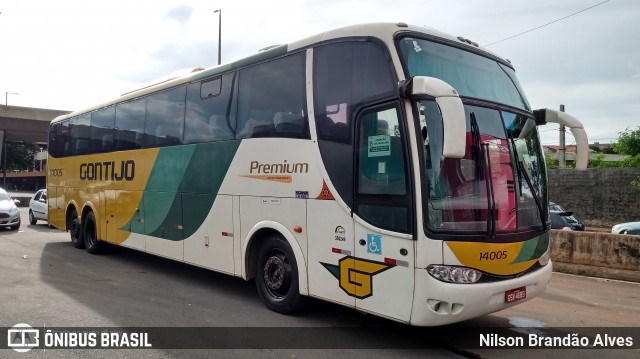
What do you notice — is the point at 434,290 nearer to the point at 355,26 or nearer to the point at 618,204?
the point at 355,26

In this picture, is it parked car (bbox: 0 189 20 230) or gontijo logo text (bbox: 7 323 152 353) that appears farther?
parked car (bbox: 0 189 20 230)

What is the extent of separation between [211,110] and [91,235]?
6.12 m

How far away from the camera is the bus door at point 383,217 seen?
4.74 meters

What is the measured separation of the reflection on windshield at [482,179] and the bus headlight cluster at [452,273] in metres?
0.36

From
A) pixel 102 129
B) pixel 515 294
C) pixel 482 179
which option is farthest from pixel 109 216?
pixel 515 294

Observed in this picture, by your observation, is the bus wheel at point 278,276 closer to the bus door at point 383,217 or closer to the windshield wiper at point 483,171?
the bus door at point 383,217

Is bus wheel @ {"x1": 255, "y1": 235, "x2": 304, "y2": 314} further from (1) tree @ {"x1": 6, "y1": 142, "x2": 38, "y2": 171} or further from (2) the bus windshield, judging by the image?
(1) tree @ {"x1": 6, "y1": 142, "x2": 38, "y2": 171}

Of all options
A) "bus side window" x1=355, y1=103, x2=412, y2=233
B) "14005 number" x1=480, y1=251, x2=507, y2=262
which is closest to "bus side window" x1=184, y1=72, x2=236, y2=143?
"bus side window" x1=355, y1=103, x2=412, y2=233

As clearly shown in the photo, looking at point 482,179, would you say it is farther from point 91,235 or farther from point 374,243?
point 91,235

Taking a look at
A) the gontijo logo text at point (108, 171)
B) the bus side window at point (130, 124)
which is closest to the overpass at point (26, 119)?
the gontijo logo text at point (108, 171)

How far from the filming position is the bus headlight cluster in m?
4.58

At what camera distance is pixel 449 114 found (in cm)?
414

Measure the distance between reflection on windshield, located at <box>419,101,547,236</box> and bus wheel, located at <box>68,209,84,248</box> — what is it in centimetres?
1039

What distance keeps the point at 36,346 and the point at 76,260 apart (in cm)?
592
